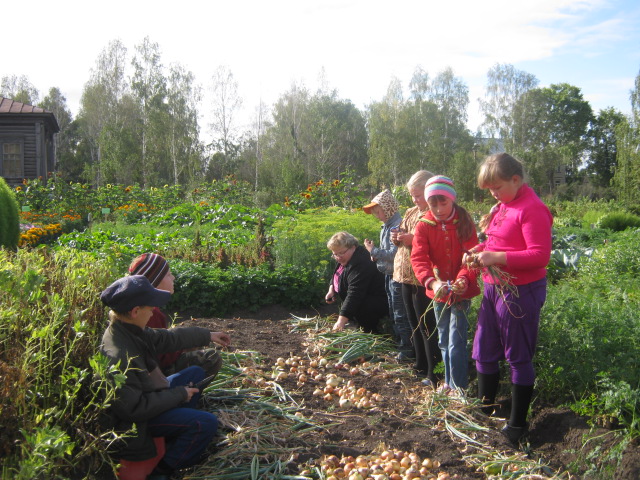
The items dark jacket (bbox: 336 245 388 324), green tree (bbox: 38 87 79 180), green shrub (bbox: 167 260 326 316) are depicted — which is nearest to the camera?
dark jacket (bbox: 336 245 388 324)

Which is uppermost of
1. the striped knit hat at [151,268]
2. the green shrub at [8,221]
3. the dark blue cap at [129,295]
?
the green shrub at [8,221]

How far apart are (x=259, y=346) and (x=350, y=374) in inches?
35.8

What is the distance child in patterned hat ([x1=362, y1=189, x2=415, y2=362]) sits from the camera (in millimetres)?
4633

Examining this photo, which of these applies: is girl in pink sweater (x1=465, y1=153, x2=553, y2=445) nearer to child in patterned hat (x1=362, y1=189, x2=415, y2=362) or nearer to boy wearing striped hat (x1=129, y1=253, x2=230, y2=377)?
child in patterned hat (x1=362, y1=189, x2=415, y2=362)

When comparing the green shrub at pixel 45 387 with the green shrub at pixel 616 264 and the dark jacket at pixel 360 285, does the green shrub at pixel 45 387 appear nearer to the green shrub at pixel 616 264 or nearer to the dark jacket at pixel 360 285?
the dark jacket at pixel 360 285

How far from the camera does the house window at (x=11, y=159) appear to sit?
23.3m

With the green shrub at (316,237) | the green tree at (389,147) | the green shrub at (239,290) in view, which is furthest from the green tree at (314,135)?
the green shrub at (239,290)

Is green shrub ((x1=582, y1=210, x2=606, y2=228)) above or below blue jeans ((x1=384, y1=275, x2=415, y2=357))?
above

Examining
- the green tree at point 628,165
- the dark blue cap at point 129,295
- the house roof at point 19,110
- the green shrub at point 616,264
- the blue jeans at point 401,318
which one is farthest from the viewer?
the green tree at point 628,165

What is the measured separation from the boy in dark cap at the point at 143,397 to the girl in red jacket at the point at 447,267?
167 centimetres

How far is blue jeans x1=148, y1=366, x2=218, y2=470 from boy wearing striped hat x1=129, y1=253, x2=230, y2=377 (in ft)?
1.81

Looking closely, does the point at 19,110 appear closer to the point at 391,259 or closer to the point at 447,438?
the point at 391,259

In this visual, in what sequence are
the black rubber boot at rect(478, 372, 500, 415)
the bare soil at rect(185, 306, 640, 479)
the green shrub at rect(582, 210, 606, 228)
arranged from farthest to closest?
the green shrub at rect(582, 210, 606, 228) → the black rubber boot at rect(478, 372, 500, 415) → the bare soil at rect(185, 306, 640, 479)

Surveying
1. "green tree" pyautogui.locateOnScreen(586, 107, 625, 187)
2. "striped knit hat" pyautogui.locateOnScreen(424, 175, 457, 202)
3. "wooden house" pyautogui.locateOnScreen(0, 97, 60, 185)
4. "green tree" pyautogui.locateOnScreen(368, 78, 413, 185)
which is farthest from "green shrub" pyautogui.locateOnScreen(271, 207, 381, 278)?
"green tree" pyautogui.locateOnScreen(586, 107, 625, 187)
